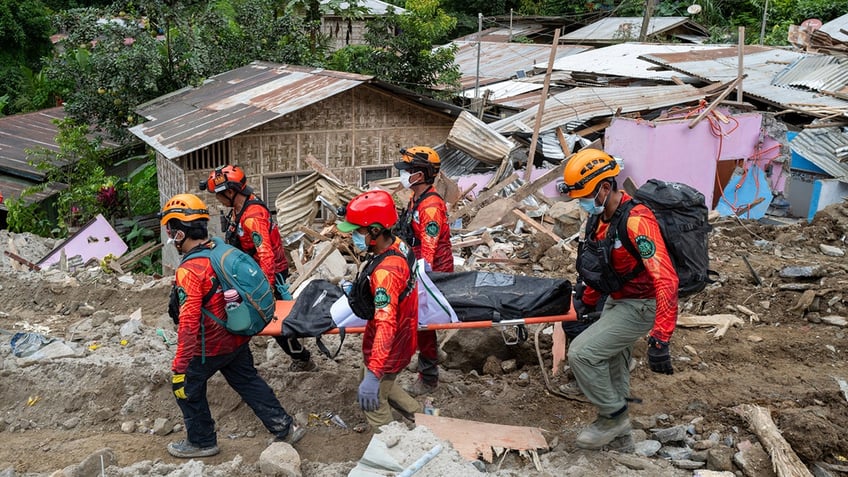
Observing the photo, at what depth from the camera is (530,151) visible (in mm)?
13367

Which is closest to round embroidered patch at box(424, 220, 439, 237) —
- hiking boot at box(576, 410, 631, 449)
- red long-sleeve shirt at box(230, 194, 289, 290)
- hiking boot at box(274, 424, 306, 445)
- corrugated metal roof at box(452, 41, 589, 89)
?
red long-sleeve shirt at box(230, 194, 289, 290)

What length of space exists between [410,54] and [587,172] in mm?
14229

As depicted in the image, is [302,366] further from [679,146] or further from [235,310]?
[679,146]

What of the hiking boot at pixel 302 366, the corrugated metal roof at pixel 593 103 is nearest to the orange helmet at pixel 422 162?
the hiking boot at pixel 302 366

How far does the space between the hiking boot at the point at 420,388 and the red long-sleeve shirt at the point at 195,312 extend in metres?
1.91

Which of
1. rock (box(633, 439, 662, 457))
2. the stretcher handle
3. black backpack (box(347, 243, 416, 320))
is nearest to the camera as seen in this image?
black backpack (box(347, 243, 416, 320))

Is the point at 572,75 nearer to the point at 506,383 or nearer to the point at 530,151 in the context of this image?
the point at 530,151

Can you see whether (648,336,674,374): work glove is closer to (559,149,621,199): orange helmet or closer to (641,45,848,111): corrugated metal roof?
(559,149,621,199): orange helmet

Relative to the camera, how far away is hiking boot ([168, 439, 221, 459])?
5703mm

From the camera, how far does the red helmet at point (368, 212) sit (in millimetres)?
5082

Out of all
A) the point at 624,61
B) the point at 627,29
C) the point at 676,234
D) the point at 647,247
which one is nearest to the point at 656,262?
the point at 647,247

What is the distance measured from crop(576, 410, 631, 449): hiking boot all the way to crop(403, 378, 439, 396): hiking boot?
5.28 ft

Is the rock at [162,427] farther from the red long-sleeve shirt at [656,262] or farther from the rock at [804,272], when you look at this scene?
the rock at [804,272]

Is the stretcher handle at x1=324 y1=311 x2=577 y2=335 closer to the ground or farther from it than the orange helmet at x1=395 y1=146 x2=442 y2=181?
closer to the ground
